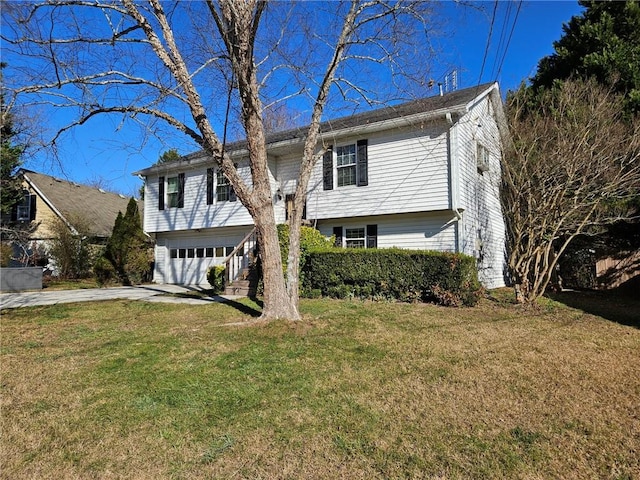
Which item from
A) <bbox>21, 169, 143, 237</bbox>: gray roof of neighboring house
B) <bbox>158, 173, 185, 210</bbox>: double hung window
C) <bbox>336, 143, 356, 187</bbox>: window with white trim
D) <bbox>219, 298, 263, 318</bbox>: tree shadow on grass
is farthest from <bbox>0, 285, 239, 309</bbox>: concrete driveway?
<bbox>21, 169, 143, 237</bbox>: gray roof of neighboring house

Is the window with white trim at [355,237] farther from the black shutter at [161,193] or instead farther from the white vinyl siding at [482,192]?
the black shutter at [161,193]

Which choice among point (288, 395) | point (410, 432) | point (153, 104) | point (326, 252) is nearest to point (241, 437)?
point (288, 395)

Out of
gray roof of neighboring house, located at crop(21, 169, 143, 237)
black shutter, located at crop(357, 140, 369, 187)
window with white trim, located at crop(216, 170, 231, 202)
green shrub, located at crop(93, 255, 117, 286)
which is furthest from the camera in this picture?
gray roof of neighboring house, located at crop(21, 169, 143, 237)

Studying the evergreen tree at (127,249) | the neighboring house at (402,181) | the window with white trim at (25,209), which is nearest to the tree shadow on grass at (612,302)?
the neighboring house at (402,181)

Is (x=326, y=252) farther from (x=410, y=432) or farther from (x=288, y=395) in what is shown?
(x=410, y=432)

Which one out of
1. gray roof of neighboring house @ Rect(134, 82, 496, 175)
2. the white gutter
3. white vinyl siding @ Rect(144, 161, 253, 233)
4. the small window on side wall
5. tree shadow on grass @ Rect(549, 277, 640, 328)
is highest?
gray roof of neighboring house @ Rect(134, 82, 496, 175)

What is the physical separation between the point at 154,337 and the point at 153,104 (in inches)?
147

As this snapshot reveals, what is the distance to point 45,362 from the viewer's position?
490 centimetres

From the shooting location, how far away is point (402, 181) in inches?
463

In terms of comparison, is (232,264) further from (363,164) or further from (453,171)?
(453,171)

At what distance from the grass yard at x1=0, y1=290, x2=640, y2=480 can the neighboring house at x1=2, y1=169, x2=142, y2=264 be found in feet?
48.8

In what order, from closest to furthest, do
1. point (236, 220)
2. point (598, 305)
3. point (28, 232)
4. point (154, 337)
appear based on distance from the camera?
1. point (154, 337)
2. point (598, 305)
3. point (236, 220)
4. point (28, 232)

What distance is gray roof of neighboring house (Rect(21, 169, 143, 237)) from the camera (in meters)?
20.7

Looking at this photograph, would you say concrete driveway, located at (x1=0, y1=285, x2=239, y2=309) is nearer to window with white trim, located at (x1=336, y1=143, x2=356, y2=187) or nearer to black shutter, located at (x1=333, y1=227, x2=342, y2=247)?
black shutter, located at (x1=333, y1=227, x2=342, y2=247)
